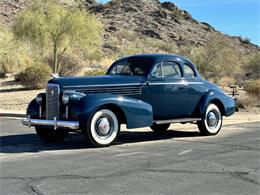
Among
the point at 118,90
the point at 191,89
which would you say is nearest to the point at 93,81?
the point at 118,90

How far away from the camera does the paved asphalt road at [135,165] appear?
787 centimetres

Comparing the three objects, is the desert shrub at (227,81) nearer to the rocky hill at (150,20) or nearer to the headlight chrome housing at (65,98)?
the headlight chrome housing at (65,98)

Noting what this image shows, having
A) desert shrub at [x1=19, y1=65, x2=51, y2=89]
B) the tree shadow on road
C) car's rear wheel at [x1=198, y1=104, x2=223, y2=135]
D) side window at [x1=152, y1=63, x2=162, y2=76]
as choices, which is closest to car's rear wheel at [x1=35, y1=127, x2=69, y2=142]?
the tree shadow on road

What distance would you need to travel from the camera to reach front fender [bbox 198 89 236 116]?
45.1 feet

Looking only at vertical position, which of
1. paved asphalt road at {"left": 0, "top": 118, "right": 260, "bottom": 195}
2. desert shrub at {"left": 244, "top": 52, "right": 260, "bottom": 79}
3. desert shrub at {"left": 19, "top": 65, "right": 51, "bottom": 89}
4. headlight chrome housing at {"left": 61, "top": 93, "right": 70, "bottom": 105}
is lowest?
paved asphalt road at {"left": 0, "top": 118, "right": 260, "bottom": 195}

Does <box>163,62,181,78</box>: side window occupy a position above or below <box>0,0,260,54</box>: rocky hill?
below

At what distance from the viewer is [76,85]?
1170 centimetres

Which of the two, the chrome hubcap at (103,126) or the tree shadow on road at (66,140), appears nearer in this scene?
the chrome hubcap at (103,126)

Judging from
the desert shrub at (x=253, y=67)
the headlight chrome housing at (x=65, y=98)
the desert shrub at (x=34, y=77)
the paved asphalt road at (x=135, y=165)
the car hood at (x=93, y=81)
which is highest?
the desert shrub at (x=253, y=67)

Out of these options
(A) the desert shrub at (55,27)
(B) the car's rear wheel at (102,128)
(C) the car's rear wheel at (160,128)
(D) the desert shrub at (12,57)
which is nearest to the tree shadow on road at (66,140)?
(C) the car's rear wheel at (160,128)

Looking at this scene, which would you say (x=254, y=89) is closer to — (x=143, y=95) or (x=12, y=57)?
(x=143, y=95)

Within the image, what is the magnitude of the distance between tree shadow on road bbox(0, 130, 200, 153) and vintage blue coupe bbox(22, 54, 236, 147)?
13.2 inches

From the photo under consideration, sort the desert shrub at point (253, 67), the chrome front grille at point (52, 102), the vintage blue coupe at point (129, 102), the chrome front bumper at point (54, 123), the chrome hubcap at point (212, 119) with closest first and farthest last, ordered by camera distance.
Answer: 1. the chrome front bumper at point (54, 123)
2. the vintage blue coupe at point (129, 102)
3. the chrome front grille at point (52, 102)
4. the chrome hubcap at point (212, 119)
5. the desert shrub at point (253, 67)

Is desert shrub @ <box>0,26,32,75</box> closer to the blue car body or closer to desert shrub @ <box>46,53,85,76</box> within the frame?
desert shrub @ <box>46,53,85,76</box>
